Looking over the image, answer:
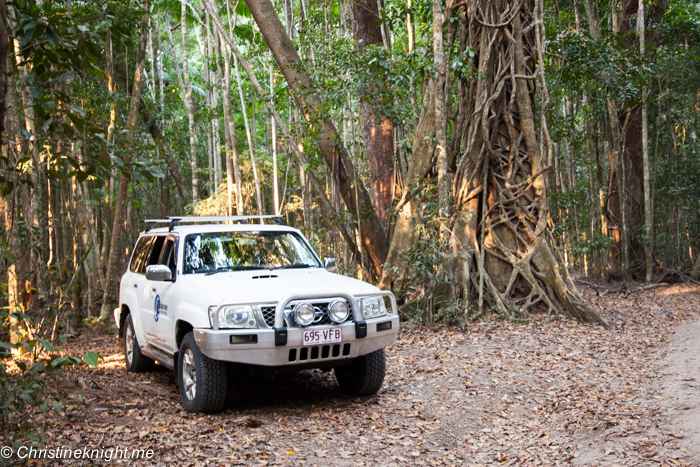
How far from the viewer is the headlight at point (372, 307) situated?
523 centimetres

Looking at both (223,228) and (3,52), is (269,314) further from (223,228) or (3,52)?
(3,52)

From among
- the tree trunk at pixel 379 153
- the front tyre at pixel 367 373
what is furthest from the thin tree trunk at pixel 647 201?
the front tyre at pixel 367 373

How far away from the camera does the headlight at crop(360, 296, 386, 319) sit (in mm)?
5227

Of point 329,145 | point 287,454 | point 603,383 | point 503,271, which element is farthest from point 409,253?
point 287,454

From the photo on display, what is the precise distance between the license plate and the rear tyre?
9.30 ft

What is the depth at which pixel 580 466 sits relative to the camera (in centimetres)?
391

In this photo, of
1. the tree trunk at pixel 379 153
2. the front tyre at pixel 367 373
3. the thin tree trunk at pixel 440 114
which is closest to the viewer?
the front tyre at pixel 367 373

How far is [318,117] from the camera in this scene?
34.4 ft

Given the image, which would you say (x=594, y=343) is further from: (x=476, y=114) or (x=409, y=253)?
(x=476, y=114)

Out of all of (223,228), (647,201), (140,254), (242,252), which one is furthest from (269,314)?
(647,201)

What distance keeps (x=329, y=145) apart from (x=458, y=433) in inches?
278

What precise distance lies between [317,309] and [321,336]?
0.23 metres

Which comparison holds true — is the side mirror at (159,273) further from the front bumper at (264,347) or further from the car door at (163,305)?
the front bumper at (264,347)

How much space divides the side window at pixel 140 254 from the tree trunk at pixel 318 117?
416cm
